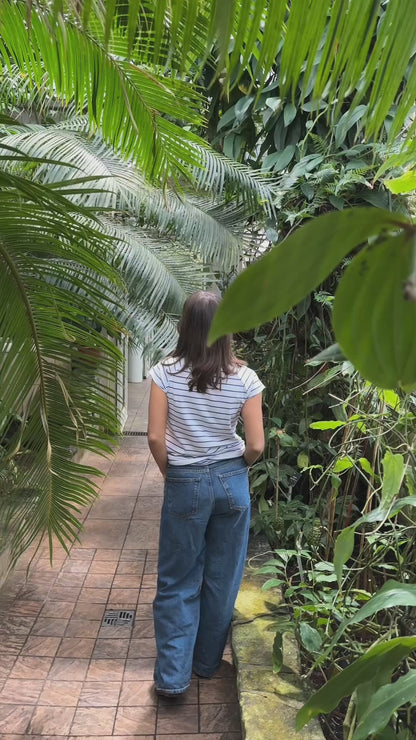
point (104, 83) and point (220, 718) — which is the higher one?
point (104, 83)

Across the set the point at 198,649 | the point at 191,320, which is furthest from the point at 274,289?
the point at 198,649

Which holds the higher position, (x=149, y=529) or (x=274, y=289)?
(x=274, y=289)

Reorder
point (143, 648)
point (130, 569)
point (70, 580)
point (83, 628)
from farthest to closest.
Result: point (130, 569), point (70, 580), point (83, 628), point (143, 648)

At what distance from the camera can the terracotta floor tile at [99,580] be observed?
4203mm

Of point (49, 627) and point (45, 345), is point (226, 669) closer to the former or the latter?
point (49, 627)

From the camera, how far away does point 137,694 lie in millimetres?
3148

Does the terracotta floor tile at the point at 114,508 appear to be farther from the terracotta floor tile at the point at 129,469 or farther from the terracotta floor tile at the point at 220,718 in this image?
the terracotta floor tile at the point at 220,718

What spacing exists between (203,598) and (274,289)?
3.01m

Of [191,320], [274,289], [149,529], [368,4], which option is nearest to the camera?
[274,289]

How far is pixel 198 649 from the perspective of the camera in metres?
3.27

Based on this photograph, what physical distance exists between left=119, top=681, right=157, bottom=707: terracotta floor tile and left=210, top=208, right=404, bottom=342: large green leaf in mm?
3080

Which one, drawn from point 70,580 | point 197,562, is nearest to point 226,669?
point 197,562

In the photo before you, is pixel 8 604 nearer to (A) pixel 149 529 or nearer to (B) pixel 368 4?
(A) pixel 149 529

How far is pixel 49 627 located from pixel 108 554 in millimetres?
931
